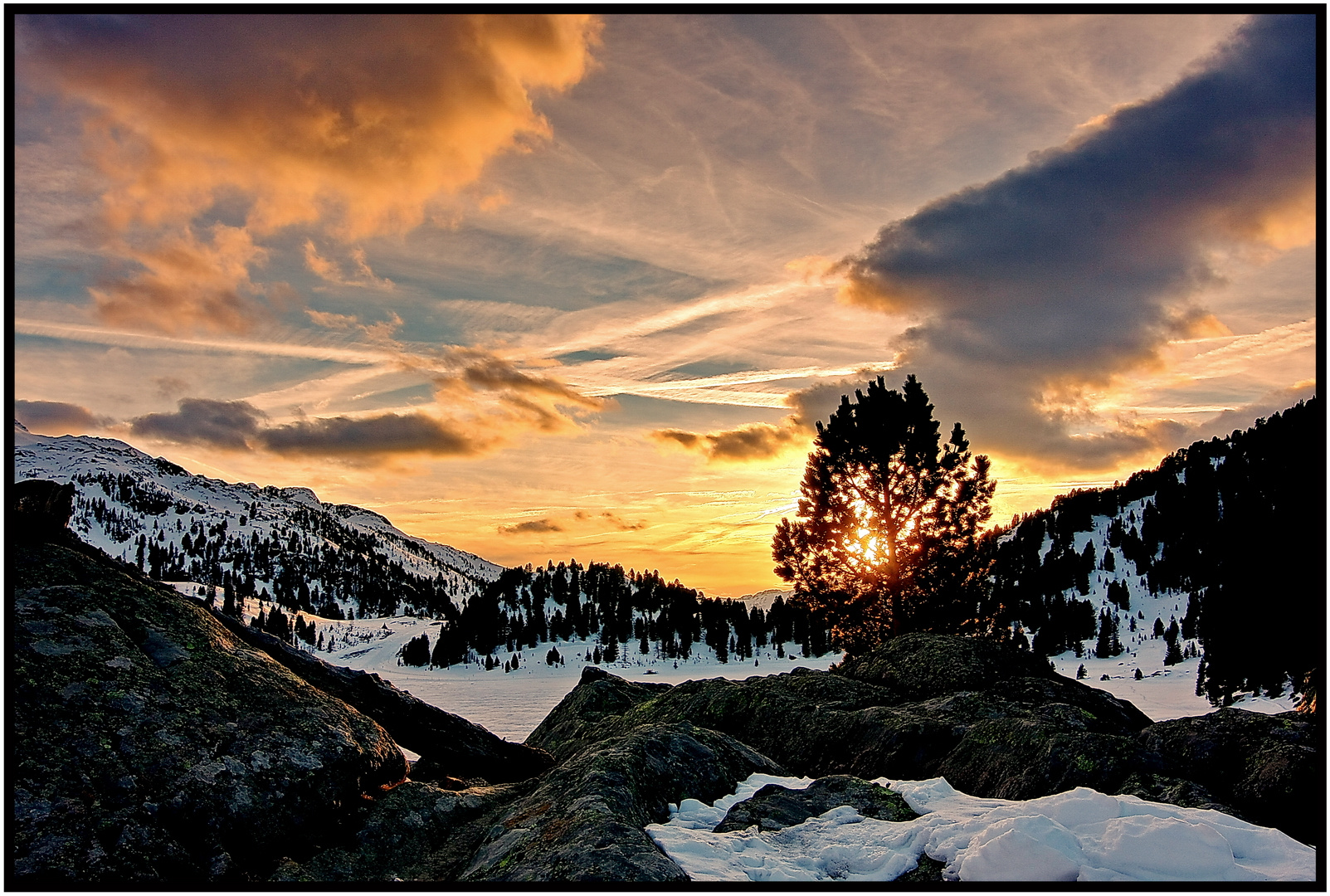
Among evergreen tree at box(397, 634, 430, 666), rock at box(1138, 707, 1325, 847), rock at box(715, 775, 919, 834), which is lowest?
evergreen tree at box(397, 634, 430, 666)

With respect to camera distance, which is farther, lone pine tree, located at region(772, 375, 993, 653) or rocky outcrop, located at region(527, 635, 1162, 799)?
lone pine tree, located at region(772, 375, 993, 653)

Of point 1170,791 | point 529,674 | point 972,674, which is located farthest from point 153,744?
point 529,674

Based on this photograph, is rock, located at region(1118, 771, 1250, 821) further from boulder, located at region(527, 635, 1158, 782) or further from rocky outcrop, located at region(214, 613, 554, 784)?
rocky outcrop, located at region(214, 613, 554, 784)

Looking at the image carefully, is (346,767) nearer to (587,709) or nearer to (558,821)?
(558,821)

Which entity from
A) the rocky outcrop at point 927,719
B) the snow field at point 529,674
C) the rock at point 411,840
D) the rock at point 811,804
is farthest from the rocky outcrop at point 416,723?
the snow field at point 529,674

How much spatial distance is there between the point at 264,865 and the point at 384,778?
1.76m

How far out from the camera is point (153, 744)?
6621 millimetres

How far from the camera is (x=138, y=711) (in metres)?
6.81

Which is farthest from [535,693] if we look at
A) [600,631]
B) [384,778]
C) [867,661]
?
[600,631]

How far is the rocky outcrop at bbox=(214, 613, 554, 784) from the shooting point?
971 cm

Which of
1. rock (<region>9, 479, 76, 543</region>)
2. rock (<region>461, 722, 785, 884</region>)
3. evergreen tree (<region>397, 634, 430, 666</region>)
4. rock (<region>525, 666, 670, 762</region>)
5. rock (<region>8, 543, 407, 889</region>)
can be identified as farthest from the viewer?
evergreen tree (<region>397, 634, 430, 666</region>)

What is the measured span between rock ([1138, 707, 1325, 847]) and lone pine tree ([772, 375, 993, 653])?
65.4 ft

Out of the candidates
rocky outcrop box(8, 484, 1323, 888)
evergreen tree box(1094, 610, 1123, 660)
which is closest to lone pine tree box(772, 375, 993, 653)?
rocky outcrop box(8, 484, 1323, 888)

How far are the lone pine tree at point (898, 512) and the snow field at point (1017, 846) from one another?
2280cm
